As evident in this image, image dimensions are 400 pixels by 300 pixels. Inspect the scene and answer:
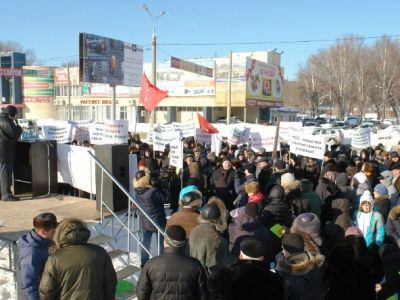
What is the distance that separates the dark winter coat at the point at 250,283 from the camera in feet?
10.2

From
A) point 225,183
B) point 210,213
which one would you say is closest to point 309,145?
point 225,183

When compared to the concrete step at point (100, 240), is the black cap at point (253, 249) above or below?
above

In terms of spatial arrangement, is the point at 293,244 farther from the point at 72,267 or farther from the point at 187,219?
A: the point at 72,267

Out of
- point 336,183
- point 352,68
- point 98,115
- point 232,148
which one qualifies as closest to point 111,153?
point 336,183

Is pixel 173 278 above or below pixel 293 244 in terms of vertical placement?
below

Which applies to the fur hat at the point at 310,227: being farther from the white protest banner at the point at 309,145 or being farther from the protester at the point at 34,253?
the white protest banner at the point at 309,145

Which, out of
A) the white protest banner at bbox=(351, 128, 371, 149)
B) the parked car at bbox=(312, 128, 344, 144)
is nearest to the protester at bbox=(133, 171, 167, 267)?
the white protest banner at bbox=(351, 128, 371, 149)

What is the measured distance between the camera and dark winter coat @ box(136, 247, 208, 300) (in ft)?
11.1

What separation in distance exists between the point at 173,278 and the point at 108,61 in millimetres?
25045

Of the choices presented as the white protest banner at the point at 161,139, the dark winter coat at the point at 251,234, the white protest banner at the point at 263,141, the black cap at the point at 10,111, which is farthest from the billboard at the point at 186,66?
the dark winter coat at the point at 251,234

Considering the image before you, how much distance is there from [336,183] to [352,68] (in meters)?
58.7

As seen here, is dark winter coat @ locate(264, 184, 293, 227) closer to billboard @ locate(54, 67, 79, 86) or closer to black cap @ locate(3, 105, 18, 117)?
black cap @ locate(3, 105, 18, 117)

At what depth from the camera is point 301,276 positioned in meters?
3.42

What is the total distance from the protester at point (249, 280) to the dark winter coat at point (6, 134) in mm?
6131
